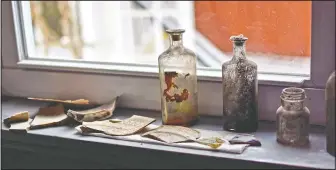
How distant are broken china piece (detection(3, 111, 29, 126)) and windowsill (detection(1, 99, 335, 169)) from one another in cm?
2

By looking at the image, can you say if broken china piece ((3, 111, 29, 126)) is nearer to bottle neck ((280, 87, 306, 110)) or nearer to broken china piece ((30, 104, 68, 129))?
broken china piece ((30, 104, 68, 129))

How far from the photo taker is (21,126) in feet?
3.76

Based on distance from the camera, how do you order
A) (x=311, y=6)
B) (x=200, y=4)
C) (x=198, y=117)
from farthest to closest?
(x=200, y=4) → (x=198, y=117) → (x=311, y=6)

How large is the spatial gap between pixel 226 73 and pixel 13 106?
1.75 ft

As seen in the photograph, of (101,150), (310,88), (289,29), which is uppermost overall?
Result: (289,29)

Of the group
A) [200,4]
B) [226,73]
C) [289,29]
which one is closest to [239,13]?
[289,29]

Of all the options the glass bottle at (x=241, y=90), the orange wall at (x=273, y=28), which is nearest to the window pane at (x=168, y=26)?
the orange wall at (x=273, y=28)

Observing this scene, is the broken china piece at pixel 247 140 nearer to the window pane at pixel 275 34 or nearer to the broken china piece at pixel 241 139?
the broken china piece at pixel 241 139

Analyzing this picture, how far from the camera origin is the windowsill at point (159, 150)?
0.93 meters

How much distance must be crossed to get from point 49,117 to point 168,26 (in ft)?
5.79

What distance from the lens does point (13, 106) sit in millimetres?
1284

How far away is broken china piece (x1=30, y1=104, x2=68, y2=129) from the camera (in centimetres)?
115

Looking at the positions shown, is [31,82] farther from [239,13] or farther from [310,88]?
[310,88]

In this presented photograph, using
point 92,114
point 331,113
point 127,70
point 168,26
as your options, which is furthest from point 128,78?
point 168,26
